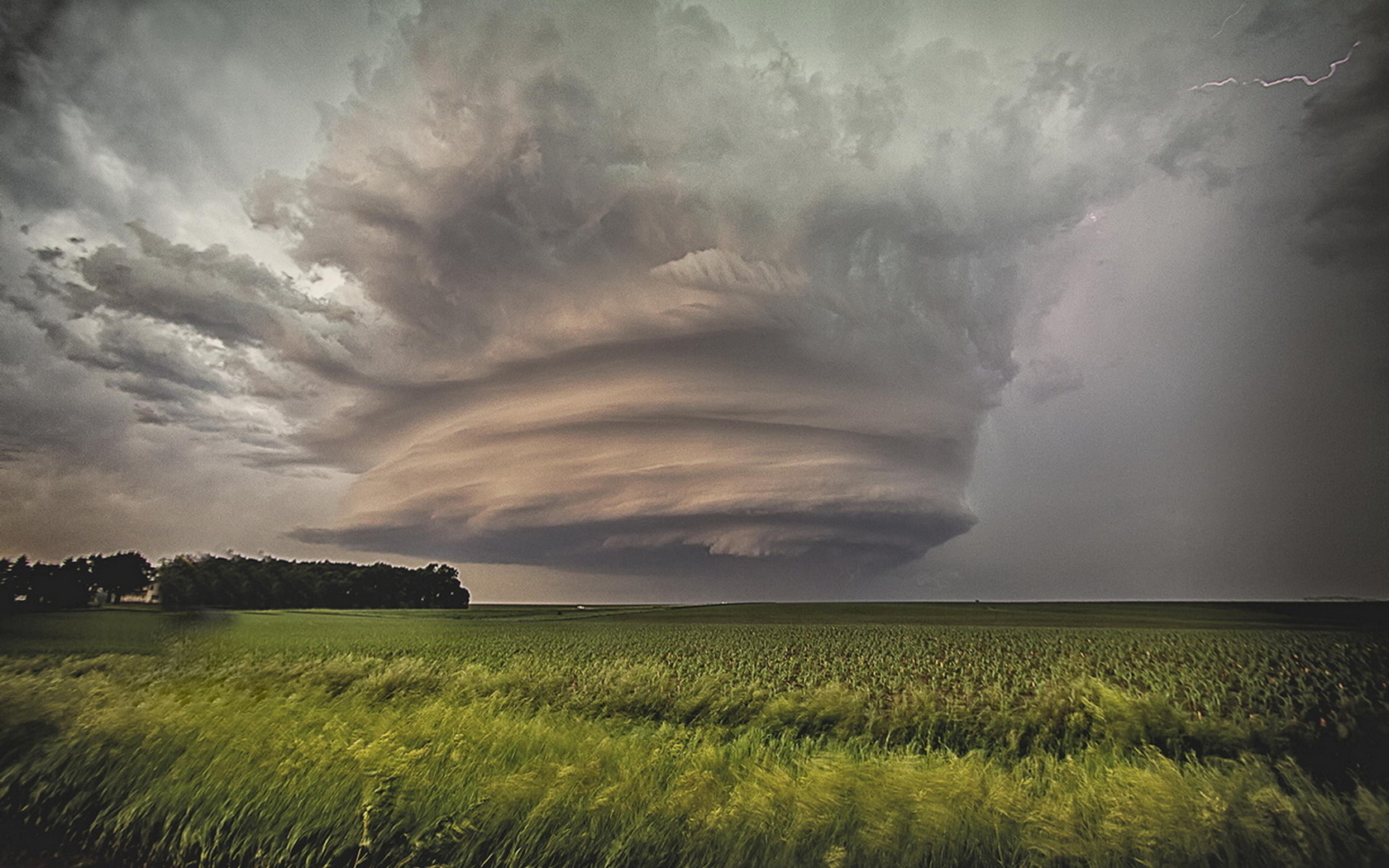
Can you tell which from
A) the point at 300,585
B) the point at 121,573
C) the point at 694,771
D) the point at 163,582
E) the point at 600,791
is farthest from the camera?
the point at 300,585

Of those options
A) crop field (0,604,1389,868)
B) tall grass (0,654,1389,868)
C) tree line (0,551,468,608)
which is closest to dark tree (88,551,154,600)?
tree line (0,551,468,608)

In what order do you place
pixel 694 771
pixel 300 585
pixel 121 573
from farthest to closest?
pixel 300 585, pixel 121 573, pixel 694 771

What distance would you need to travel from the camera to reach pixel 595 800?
4.22 meters

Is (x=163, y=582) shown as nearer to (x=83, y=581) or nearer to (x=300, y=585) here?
(x=83, y=581)

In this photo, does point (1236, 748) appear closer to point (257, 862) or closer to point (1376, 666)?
point (1376, 666)

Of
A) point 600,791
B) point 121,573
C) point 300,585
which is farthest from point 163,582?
point 300,585

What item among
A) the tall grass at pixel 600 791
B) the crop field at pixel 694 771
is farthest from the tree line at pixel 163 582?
the tall grass at pixel 600 791

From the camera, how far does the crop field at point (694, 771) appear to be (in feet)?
12.3

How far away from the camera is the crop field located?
12.3 ft

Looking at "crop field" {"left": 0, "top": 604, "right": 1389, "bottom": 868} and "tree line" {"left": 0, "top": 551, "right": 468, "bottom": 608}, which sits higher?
"tree line" {"left": 0, "top": 551, "right": 468, "bottom": 608}

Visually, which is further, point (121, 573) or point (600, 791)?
point (121, 573)

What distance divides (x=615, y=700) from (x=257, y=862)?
6.11 m

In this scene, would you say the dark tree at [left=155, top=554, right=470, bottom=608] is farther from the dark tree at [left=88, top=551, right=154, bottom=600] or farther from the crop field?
the crop field

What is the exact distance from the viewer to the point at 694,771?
4.54m
